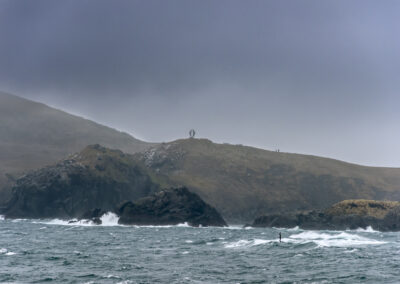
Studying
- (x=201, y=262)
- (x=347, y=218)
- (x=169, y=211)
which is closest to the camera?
(x=201, y=262)

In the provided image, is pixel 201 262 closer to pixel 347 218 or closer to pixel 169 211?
pixel 347 218

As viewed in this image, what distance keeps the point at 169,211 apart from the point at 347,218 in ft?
164

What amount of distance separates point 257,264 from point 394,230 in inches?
3670

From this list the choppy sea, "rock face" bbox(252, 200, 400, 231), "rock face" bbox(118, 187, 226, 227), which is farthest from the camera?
"rock face" bbox(118, 187, 226, 227)

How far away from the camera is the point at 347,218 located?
14538 centimetres

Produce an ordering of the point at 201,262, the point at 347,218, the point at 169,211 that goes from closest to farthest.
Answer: the point at 201,262, the point at 347,218, the point at 169,211

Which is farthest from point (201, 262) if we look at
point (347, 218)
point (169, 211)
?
point (169, 211)

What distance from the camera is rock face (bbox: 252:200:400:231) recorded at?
466ft

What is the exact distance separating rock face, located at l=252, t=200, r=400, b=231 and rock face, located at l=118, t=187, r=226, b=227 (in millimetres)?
16090

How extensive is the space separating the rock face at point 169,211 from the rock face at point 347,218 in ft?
52.8

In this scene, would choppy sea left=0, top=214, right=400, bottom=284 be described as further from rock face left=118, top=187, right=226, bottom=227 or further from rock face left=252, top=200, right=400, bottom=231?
rock face left=118, top=187, right=226, bottom=227

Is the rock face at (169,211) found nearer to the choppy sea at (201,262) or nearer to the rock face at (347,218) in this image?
the rock face at (347,218)

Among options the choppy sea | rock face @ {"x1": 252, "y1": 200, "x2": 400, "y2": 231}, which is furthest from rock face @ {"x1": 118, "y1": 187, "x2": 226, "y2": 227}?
the choppy sea

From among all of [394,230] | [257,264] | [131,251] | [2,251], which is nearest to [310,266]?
[257,264]
